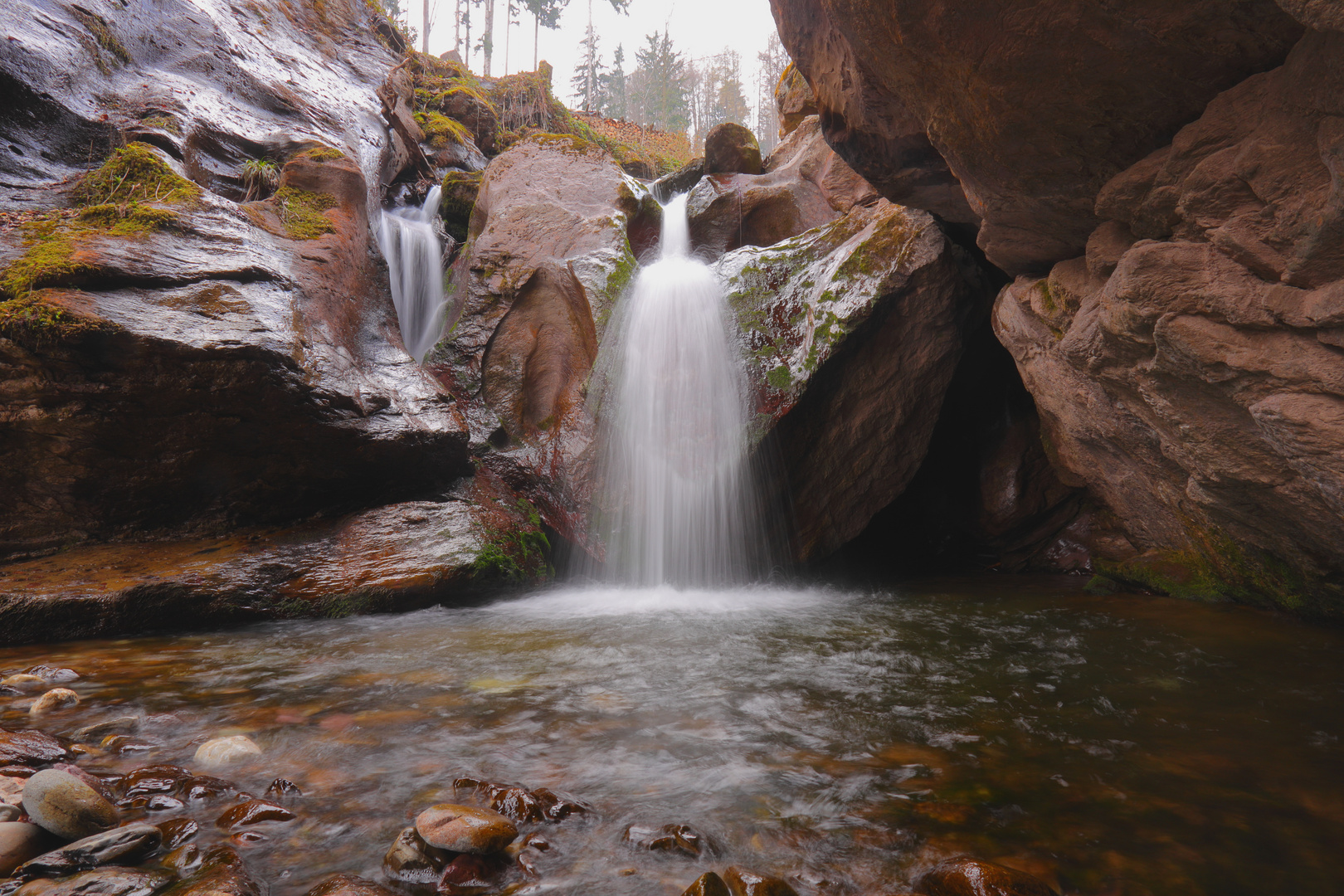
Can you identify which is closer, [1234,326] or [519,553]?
[1234,326]

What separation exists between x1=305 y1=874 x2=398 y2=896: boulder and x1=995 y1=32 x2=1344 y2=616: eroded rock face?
4.16 m

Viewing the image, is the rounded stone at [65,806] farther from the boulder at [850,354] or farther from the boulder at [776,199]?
the boulder at [776,199]

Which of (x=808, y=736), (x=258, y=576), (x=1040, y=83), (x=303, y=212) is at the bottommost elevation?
(x=808, y=736)

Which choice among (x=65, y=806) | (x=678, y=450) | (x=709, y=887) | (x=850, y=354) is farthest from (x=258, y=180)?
(x=709, y=887)

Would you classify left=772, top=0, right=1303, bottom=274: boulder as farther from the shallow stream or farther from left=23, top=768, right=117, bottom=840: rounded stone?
left=23, top=768, right=117, bottom=840: rounded stone

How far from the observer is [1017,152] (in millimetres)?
3893

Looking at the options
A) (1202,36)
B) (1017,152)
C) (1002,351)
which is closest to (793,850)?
(1202,36)

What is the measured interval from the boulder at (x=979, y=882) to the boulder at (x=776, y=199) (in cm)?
939

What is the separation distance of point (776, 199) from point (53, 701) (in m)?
10.4

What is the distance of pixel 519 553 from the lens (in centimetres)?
732

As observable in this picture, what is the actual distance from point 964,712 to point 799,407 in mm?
4087

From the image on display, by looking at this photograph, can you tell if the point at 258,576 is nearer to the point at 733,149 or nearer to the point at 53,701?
the point at 53,701

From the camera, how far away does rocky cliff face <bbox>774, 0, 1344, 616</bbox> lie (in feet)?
8.60

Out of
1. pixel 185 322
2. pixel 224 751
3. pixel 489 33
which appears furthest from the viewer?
pixel 489 33
